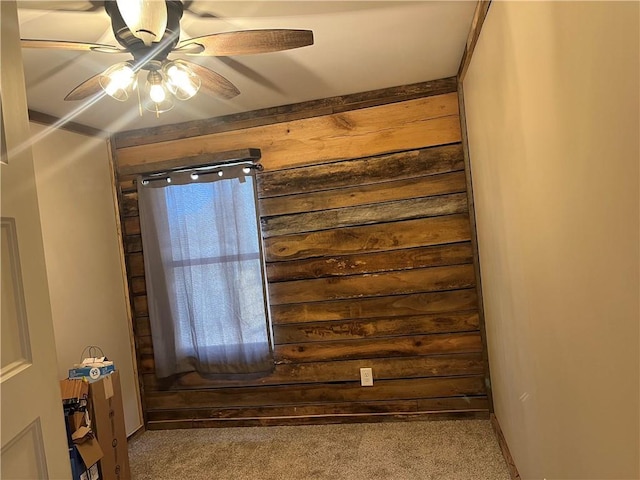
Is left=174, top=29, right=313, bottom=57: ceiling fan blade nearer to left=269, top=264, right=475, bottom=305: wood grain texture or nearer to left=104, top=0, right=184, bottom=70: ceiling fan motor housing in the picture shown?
left=104, top=0, right=184, bottom=70: ceiling fan motor housing

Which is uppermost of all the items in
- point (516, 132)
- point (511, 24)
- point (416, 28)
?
point (416, 28)

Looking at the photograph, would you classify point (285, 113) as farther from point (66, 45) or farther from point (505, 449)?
point (505, 449)

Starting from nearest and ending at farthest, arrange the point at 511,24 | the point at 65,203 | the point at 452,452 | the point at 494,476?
1. the point at 511,24
2. the point at 494,476
3. the point at 452,452
4. the point at 65,203

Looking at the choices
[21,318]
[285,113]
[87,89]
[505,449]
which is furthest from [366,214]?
[21,318]

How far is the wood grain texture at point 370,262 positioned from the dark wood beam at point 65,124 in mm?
1605

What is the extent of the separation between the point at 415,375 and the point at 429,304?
510 mm

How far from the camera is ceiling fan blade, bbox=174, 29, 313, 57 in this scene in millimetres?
1581

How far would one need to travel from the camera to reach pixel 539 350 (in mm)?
1569

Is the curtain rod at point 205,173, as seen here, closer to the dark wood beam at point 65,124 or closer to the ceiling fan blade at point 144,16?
the dark wood beam at point 65,124

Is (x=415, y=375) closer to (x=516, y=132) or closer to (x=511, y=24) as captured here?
(x=516, y=132)

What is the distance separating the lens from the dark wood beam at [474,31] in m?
1.91

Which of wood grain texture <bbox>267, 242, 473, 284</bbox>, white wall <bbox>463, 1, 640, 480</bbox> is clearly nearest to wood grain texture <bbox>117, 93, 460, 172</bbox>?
wood grain texture <bbox>267, 242, 473, 284</bbox>

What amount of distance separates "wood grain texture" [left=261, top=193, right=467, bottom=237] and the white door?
2.30m

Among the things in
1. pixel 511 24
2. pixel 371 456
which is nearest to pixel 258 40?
pixel 511 24
